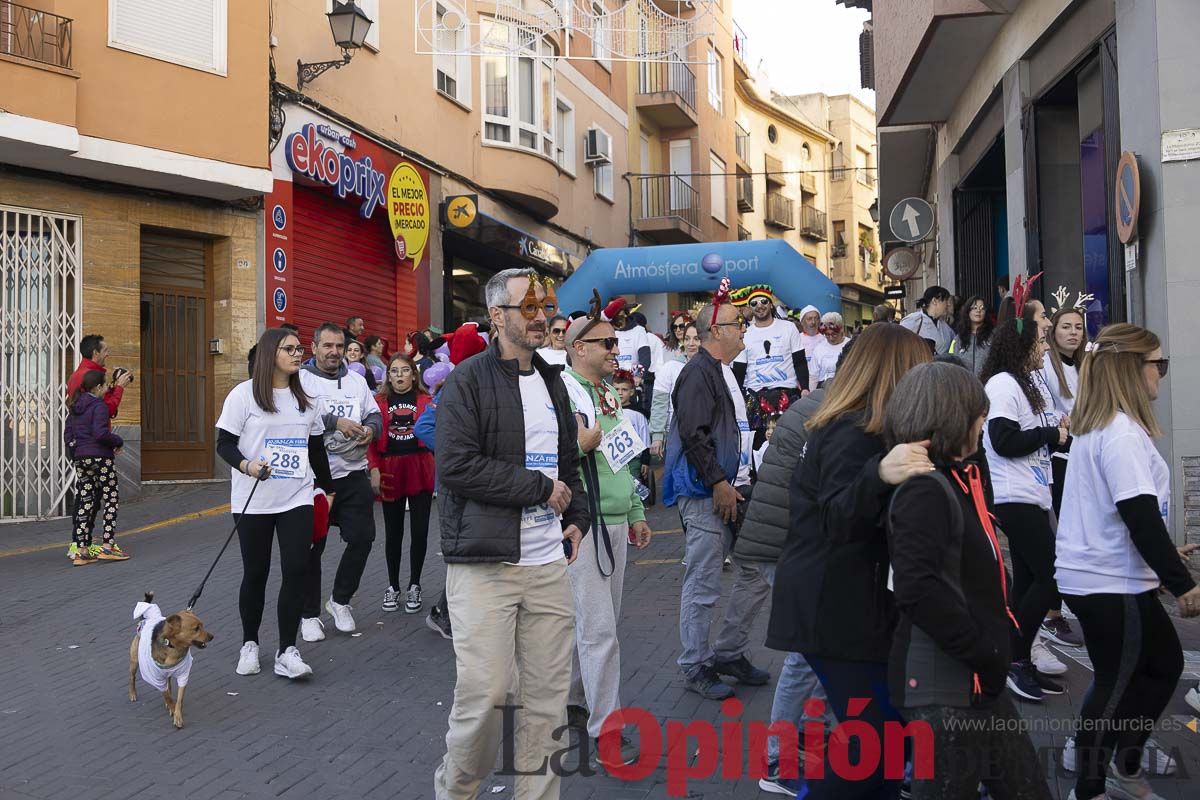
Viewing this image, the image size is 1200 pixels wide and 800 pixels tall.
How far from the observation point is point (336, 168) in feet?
54.6

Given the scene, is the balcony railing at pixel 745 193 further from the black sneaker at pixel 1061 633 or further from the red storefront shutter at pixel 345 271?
the black sneaker at pixel 1061 633

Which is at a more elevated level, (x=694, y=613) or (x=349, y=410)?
(x=349, y=410)

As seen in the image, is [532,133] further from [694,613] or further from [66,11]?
[694,613]

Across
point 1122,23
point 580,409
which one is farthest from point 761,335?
point 580,409

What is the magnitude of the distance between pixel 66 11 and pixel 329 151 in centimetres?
A: 440

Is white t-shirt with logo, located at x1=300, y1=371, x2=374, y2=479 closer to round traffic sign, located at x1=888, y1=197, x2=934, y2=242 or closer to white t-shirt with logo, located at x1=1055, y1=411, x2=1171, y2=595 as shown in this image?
white t-shirt with logo, located at x1=1055, y1=411, x2=1171, y2=595

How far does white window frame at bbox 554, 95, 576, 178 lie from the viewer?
2506cm

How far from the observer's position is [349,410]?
7.17 metres

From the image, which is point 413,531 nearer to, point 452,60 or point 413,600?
point 413,600

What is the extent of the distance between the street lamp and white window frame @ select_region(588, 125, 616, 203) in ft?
38.4

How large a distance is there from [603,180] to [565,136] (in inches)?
A: 125

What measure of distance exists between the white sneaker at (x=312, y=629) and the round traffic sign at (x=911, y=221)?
13520 millimetres

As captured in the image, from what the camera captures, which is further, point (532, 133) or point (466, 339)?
point (532, 133)

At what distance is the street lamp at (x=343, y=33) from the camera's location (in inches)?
614
